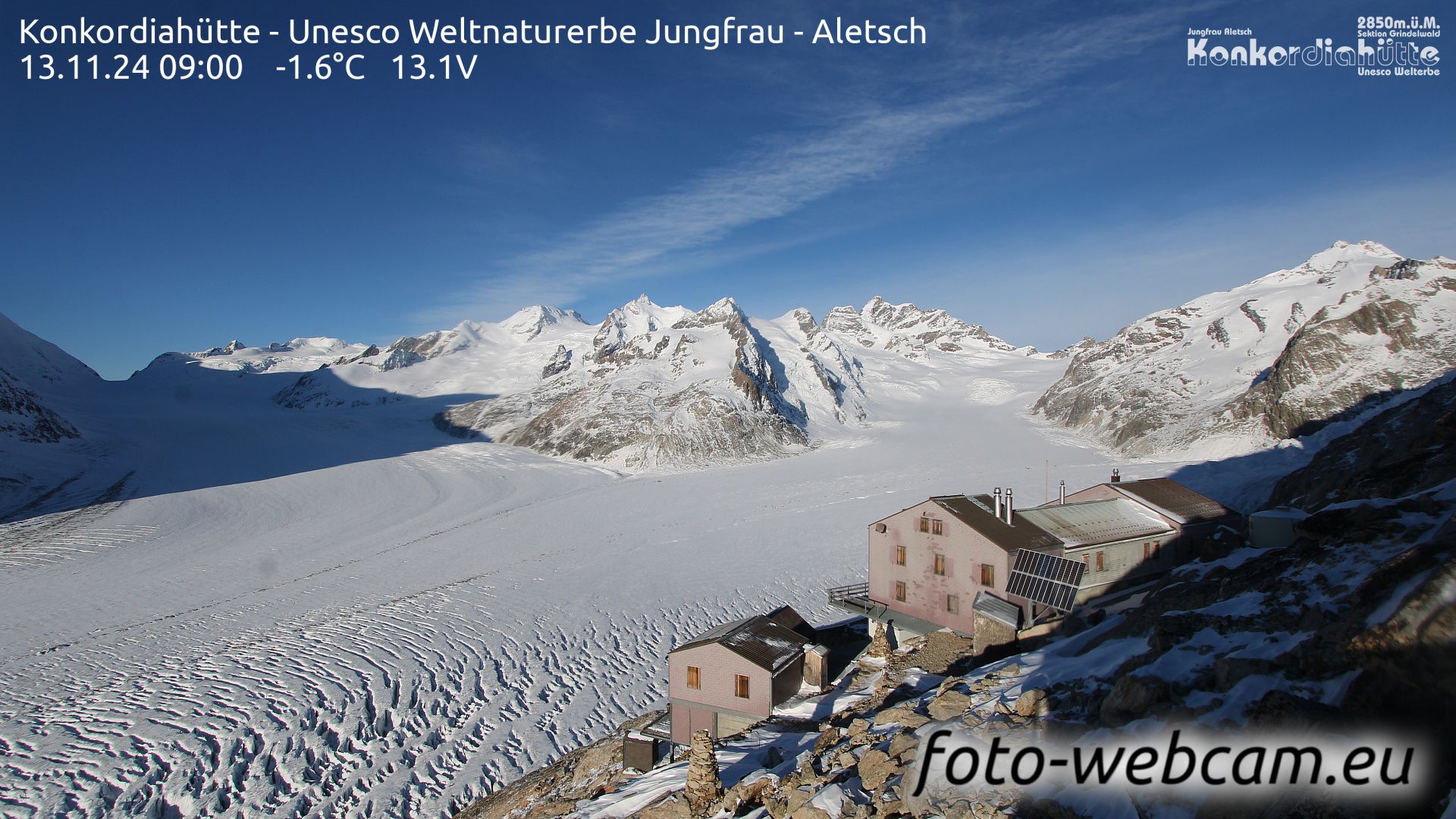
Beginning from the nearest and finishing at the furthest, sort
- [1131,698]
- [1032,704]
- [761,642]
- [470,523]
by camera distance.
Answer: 1. [1131,698]
2. [1032,704]
3. [761,642]
4. [470,523]

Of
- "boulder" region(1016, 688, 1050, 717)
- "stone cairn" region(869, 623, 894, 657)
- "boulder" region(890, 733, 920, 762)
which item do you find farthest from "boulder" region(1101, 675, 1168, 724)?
"stone cairn" region(869, 623, 894, 657)

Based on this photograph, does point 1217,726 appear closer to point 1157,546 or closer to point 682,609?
point 1157,546

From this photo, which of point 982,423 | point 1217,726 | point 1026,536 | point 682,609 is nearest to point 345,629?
point 682,609

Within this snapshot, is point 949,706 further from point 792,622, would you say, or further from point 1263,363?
point 1263,363

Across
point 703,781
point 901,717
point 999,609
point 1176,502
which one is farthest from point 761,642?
point 1176,502

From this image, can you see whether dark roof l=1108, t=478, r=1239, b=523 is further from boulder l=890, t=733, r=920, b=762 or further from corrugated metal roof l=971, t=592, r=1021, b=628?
boulder l=890, t=733, r=920, b=762

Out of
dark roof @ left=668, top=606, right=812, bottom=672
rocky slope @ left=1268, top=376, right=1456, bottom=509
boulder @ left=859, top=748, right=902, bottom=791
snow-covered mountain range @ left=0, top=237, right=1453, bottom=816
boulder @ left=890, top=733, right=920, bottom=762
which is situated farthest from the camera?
snow-covered mountain range @ left=0, top=237, right=1453, bottom=816
